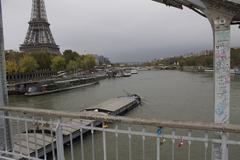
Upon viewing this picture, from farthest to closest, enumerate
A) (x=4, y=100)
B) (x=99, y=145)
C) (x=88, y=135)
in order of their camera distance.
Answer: (x=88, y=135), (x=99, y=145), (x=4, y=100)

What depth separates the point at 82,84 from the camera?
60.3 metres

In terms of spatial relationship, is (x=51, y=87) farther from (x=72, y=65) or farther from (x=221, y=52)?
(x=221, y=52)

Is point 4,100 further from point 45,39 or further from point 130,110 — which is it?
point 45,39

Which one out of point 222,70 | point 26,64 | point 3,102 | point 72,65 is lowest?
point 72,65

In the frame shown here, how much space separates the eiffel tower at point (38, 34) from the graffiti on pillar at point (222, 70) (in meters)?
87.7

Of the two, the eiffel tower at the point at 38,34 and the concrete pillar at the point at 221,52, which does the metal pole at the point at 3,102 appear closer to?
the concrete pillar at the point at 221,52

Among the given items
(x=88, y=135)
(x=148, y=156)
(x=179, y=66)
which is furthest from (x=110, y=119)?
(x=179, y=66)

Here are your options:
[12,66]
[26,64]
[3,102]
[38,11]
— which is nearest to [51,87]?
[26,64]

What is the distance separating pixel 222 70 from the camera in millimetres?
3803

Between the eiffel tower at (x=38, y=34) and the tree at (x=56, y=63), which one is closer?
the tree at (x=56, y=63)

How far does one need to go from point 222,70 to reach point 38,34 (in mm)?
92289

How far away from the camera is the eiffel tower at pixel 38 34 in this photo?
88.4 metres

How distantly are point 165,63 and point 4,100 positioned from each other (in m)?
179

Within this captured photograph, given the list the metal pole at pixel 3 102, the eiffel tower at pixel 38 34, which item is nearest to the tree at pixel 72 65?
the eiffel tower at pixel 38 34
